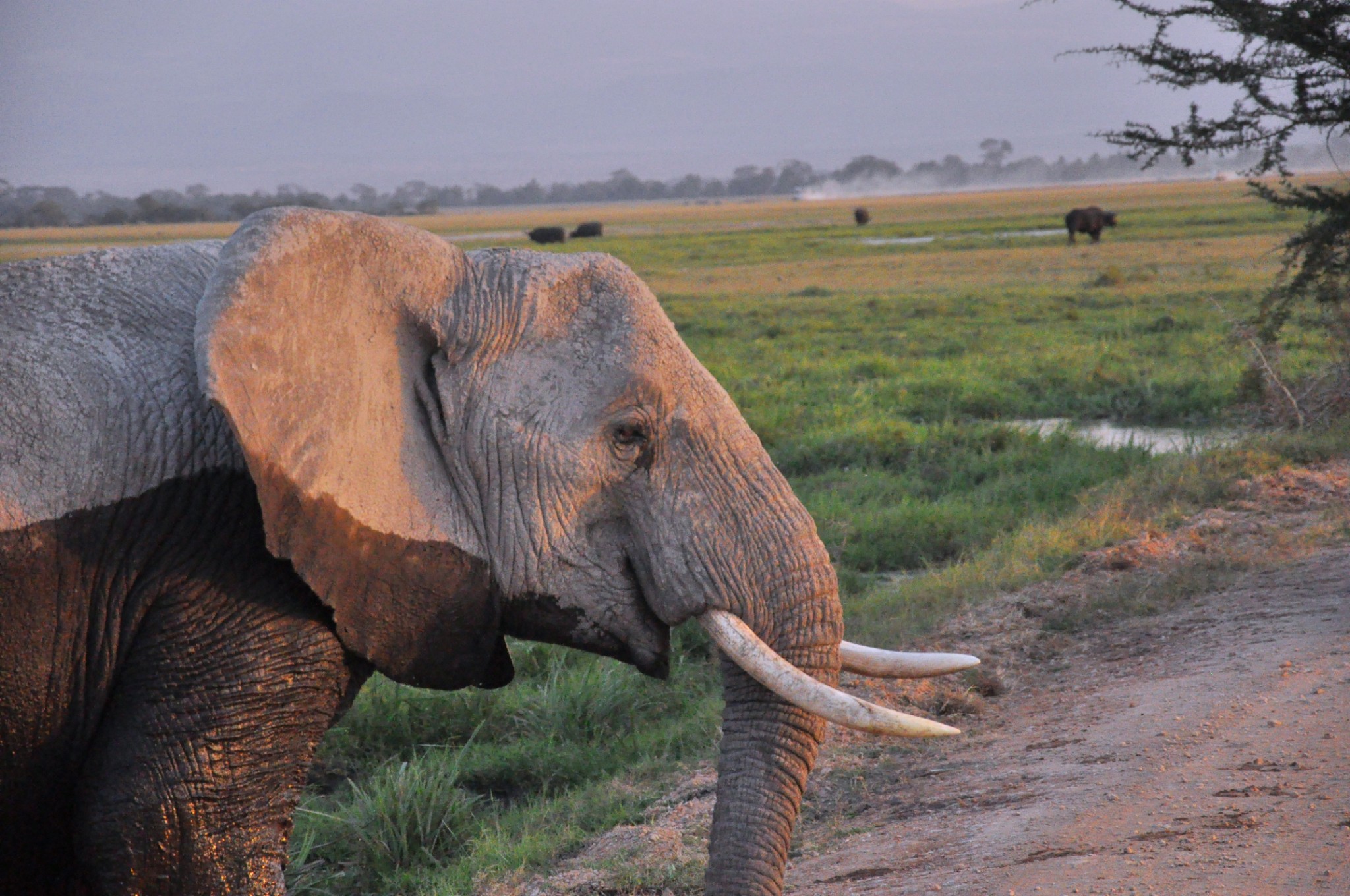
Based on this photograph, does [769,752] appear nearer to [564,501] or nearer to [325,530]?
[564,501]

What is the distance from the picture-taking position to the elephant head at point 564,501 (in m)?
2.68

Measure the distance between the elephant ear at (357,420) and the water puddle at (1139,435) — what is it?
6.68m

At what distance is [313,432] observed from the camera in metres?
2.54

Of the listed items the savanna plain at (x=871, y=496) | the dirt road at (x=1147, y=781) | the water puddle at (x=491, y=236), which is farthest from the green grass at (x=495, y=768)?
the water puddle at (x=491, y=236)

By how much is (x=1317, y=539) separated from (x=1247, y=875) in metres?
3.40

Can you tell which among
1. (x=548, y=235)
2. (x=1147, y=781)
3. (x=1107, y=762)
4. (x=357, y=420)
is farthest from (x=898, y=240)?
(x=357, y=420)

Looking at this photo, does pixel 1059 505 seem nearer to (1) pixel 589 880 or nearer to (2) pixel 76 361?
(1) pixel 589 880

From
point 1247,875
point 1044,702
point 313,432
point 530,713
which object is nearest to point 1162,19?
point 1044,702

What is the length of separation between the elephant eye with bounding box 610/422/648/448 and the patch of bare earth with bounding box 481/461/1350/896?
4.73ft

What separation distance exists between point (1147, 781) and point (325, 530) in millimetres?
2516

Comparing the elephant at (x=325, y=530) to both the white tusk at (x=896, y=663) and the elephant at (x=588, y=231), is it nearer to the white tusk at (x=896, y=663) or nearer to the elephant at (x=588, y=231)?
the white tusk at (x=896, y=663)

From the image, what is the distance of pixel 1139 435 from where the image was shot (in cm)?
1075

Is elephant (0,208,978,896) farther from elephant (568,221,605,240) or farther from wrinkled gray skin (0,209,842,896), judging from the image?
elephant (568,221,605,240)

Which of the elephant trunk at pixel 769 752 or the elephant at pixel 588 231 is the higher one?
the elephant at pixel 588 231
